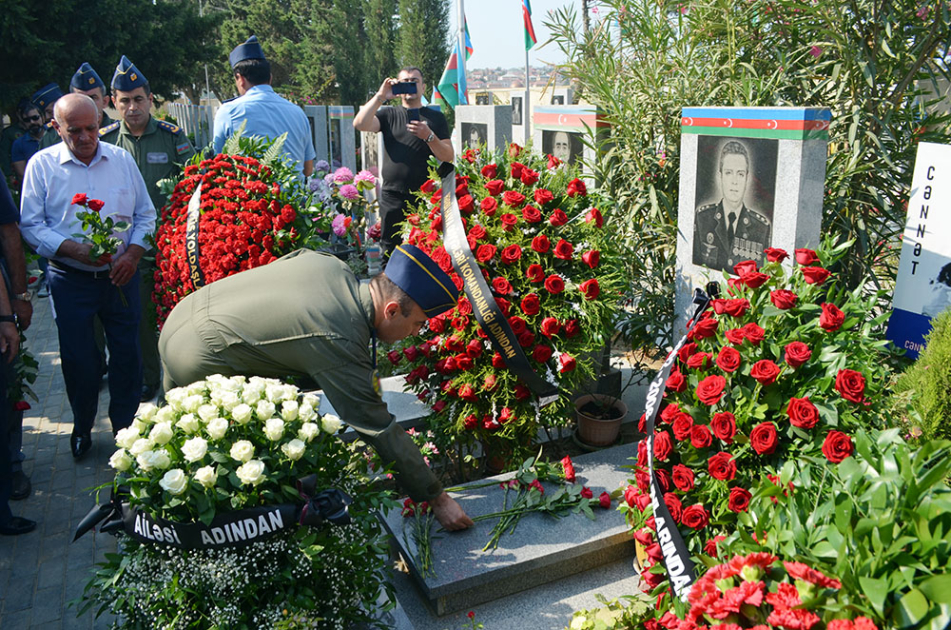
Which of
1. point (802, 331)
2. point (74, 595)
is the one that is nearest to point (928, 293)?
point (802, 331)

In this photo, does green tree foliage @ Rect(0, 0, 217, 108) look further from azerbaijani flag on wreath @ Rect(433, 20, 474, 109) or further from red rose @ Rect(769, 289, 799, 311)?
red rose @ Rect(769, 289, 799, 311)

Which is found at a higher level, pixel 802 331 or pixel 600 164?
pixel 600 164

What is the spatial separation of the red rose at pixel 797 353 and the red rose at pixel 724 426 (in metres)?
0.26

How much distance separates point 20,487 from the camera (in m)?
4.03

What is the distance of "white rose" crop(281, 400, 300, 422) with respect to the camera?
7.07 ft

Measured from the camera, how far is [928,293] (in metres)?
3.45

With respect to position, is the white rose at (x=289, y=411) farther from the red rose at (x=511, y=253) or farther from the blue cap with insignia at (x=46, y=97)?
the blue cap with insignia at (x=46, y=97)

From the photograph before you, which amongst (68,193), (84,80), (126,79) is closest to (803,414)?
(68,193)

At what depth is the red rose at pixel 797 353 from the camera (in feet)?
7.54

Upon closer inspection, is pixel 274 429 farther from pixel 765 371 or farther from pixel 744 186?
pixel 744 186

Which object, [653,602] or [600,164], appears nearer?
[653,602]

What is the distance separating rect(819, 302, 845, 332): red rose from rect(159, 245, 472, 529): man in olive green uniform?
1299 millimetres

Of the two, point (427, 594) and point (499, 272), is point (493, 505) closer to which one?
point (427, 594)

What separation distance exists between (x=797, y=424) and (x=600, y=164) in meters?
2.93
